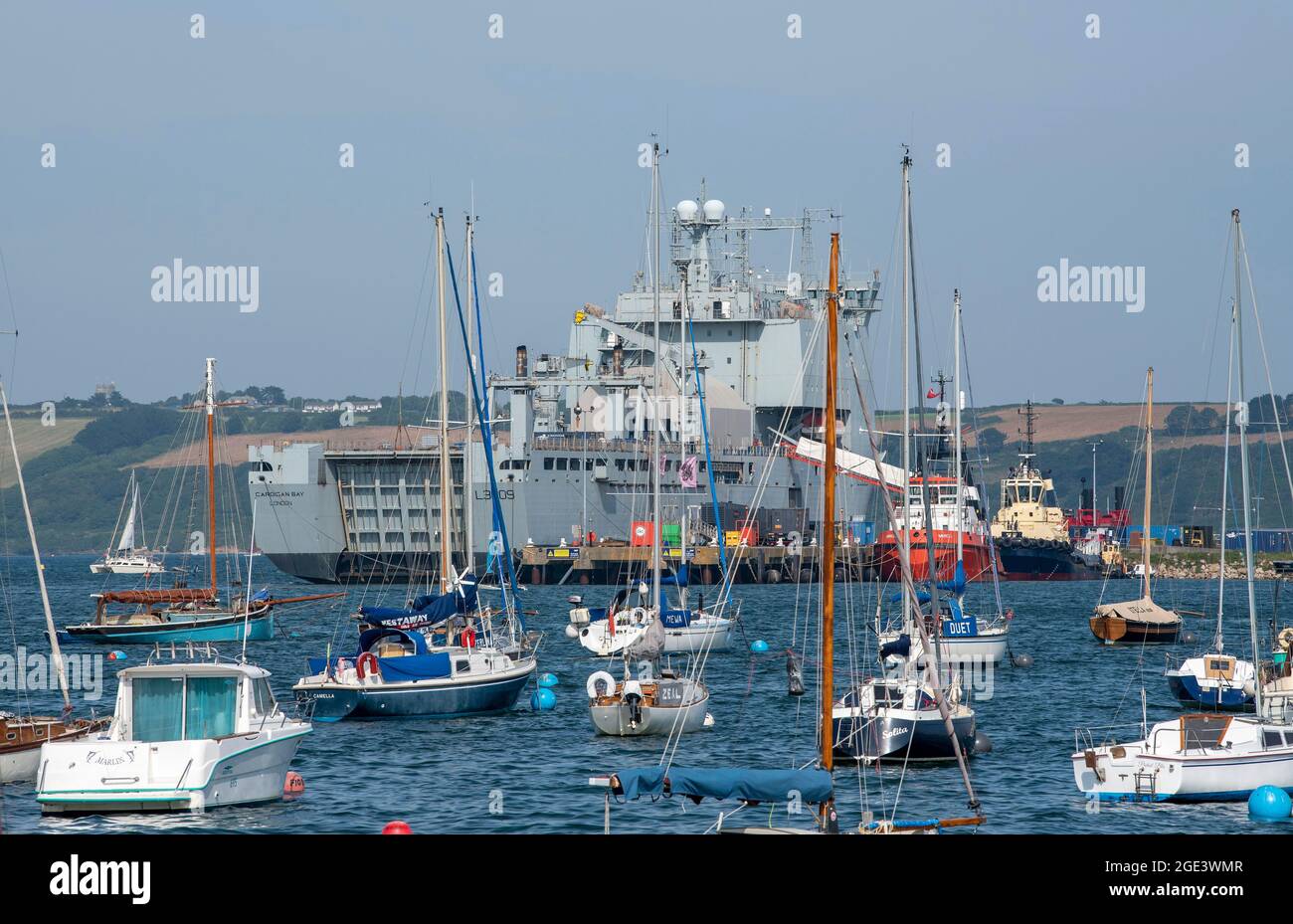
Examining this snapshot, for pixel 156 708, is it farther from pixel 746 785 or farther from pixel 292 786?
pixel 746 785

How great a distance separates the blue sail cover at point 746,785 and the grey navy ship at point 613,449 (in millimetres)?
72160

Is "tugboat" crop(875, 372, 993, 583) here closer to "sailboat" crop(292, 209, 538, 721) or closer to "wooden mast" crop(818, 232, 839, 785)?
"sailboat" crop(292, 209, 538, 721)

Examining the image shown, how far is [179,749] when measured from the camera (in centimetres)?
2428

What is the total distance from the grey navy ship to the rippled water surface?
43.8m

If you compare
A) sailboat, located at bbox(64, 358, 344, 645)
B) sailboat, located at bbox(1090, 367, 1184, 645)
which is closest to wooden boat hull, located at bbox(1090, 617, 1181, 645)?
sailboat, located at bbox(1090, 367, 1184, 645)

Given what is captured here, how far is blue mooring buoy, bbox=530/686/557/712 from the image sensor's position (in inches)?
1582

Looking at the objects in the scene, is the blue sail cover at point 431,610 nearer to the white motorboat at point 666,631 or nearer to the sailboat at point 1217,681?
the white motorboat at point 666,631

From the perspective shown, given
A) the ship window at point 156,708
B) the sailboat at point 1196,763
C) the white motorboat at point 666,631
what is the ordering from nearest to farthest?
1. the ship window at point 156,708
2. the sailboat at point 1196,763
3. the white motorboat at point 666,631

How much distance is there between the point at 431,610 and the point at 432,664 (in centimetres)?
284

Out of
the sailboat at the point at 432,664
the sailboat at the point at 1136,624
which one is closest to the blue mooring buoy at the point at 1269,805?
the sailboat at the point at 432,664

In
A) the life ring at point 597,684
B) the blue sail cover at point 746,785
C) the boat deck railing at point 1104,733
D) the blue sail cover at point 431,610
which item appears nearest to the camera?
the blue sail cover at point 746,785

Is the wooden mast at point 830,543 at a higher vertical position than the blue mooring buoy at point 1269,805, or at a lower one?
higher

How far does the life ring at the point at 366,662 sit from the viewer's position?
36.4 meters

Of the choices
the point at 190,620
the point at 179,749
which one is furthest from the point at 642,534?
the point at 179,749
